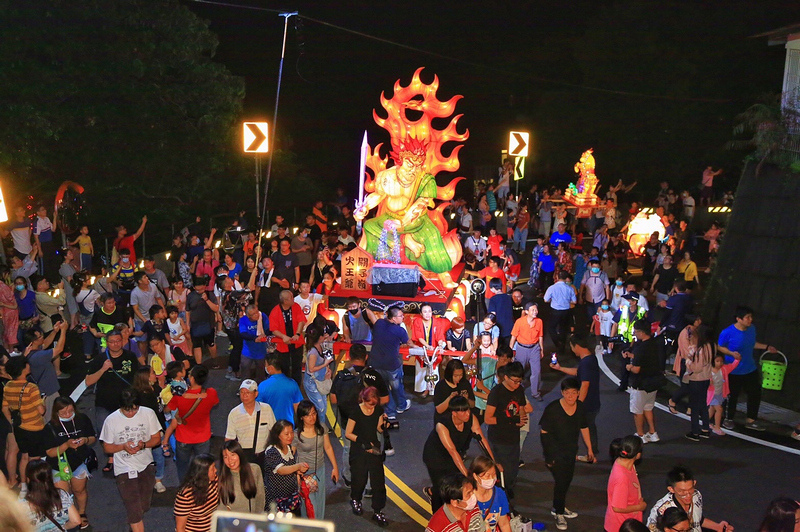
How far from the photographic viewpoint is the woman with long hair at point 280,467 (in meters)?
6.59

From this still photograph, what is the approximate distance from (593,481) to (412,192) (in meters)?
7.17

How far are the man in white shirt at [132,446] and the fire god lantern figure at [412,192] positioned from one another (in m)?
8.16

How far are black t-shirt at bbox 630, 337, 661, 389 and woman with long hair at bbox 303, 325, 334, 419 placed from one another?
3730 millimetres

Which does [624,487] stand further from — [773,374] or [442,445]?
[773,374]

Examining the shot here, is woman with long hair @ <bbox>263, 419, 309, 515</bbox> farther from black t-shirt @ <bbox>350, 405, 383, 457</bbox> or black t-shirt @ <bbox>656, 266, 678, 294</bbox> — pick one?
black t-shirt @ <bbox>656, 266, 678, 294</bbox>

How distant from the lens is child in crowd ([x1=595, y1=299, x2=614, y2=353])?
1387 cm

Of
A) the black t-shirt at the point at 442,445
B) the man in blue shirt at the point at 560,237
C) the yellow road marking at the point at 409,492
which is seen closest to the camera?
the black t-shirt at the point at 442,445

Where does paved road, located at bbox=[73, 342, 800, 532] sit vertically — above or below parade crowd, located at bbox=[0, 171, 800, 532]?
below

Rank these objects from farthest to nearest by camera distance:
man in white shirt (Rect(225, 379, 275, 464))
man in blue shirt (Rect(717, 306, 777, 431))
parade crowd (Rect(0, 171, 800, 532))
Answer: man in blue shirt (Rect(717, 306, 777, 431)) < man in white shirt (Rect(225, 379, 275, 464)) < parade crowd (Rect(0, 171, 800, 532))

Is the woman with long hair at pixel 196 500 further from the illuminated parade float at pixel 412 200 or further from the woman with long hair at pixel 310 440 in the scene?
the illuminated parade float at pixel 412 200

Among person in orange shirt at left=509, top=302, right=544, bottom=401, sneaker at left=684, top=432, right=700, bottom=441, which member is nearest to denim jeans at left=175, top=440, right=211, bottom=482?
person in orange shirt at left=509, top=302, right=544, bottom=401

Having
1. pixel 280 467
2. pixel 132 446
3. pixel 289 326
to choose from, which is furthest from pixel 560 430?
pixel 289 326

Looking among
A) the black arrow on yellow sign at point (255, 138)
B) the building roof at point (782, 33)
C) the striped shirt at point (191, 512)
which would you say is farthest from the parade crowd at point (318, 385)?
the building roof at point (782, 33)

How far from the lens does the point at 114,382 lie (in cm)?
827
